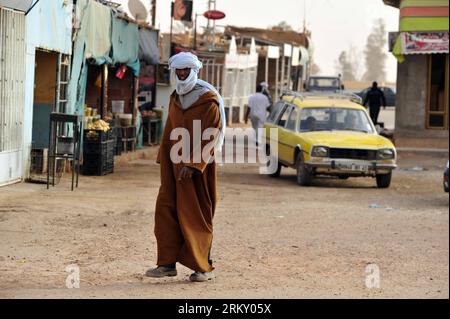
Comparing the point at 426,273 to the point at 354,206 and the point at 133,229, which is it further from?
the point at 354,206

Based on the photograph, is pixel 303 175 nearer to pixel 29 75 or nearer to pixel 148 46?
pixel 29 75

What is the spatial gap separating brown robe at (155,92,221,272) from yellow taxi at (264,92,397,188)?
366 inches

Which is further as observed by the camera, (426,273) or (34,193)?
(34,193)

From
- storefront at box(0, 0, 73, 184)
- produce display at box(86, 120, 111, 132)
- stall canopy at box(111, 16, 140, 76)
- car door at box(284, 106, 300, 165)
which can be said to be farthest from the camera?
stall canopy at box(111, 16, 140, 76)

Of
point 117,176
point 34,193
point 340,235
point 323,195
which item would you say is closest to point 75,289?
point 340,235

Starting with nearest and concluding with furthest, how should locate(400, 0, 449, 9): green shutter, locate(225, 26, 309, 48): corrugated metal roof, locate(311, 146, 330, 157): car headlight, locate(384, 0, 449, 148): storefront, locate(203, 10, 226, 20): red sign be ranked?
locate(311, 146, 330, 157): car headlight
locate(400, 0, 449, 9): green shutter
locate(384, 0, 449, 148): storefront
locate(203, 10, 226, 20): red sign
locate(225, 26, 309, 48): corrugated metal roof

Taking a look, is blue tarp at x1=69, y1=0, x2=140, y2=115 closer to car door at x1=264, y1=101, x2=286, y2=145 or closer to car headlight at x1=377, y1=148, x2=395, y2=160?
car door at x1=264, y1=101, x2=286, y2=145

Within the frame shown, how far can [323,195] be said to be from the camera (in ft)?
54.9

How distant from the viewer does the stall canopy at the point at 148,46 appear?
23.6 metres

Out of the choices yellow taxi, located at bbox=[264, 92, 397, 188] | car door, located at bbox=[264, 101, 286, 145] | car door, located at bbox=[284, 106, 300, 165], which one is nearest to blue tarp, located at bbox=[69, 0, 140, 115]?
car door, located at bbox=[264, 101, 286, 145]

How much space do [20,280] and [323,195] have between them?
29.4 ft

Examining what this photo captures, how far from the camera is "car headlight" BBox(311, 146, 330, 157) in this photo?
1759cm

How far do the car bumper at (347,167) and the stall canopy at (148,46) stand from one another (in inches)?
283

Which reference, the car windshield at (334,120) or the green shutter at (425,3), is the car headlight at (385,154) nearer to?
the car windshield at (334,120)
